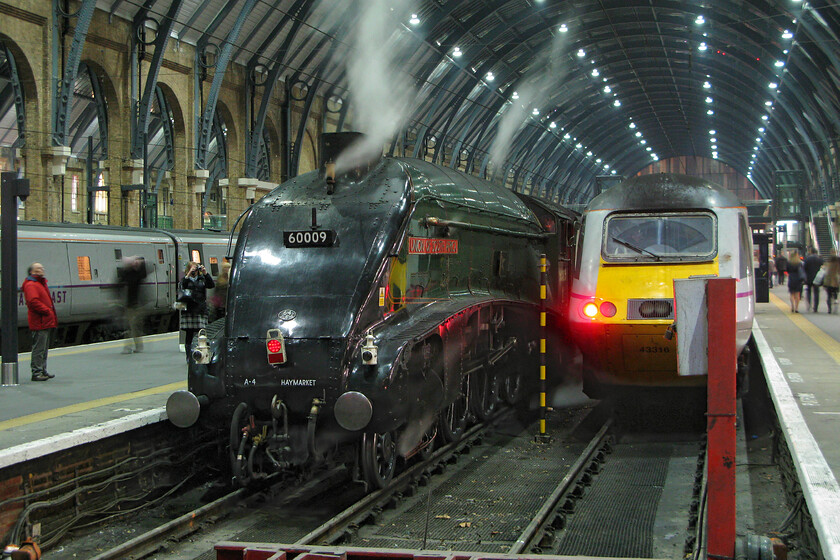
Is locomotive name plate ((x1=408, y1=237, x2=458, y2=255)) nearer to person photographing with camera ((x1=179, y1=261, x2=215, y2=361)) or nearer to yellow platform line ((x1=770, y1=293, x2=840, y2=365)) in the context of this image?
person photographing with camera ((x1=179, y1=261, x2=215, y2=361))

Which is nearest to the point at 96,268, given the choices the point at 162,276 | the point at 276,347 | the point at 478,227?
the point at 162,276

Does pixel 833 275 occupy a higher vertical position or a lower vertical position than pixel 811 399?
higher

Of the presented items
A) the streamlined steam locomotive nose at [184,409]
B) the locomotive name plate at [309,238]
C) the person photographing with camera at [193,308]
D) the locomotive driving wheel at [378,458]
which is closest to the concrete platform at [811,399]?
the locomotive driving wheel at [378,458]

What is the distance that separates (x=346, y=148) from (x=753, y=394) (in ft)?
26.7

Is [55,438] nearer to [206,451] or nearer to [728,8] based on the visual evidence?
[206,451]

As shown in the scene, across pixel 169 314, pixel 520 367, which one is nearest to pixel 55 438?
pixel 520 367

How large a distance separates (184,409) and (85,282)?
11.7 metres

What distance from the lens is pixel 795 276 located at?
19.8 meters

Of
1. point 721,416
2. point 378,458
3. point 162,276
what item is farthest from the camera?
point 162,276

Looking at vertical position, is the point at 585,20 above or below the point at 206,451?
above

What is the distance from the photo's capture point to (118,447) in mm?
7695

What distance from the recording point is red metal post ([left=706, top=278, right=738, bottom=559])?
496cm

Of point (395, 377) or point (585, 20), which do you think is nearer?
point (395, 377)

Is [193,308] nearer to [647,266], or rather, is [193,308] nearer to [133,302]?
[133,302]
